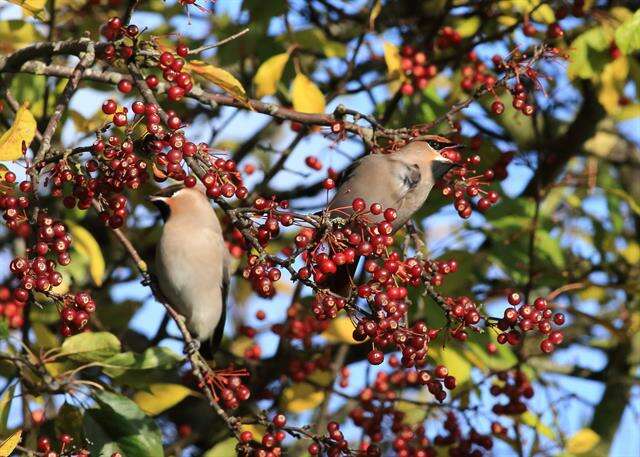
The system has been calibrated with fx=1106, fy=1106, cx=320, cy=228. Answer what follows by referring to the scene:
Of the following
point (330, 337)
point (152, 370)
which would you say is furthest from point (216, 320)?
point (152, 370)

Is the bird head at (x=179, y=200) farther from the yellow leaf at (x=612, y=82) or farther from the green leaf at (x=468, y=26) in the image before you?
the yellow leaf at (x=612, y=82)

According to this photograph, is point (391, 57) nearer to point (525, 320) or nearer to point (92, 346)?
point (92, 346)

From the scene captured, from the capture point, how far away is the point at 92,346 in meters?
3.58

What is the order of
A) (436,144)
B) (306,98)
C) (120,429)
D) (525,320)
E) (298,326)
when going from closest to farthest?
1. (525,320)
2. (120,429)
3. (436,144)
4. (306,98)
5. (298,326)

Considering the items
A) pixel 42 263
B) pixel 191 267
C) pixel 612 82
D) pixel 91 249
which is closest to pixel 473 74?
pixel 612 82

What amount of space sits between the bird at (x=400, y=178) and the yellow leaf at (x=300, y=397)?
3.70ft

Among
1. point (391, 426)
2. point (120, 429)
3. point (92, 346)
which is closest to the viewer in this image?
point (120, 429)

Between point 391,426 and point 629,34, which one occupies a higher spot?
point 629,34

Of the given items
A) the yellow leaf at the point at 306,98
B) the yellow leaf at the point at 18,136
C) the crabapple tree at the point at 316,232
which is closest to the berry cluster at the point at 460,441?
the crabapple tree at the point at 316,232

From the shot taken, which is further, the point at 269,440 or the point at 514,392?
the point at 514,392

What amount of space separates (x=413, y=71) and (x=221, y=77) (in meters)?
1.43

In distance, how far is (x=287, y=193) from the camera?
5414 mm

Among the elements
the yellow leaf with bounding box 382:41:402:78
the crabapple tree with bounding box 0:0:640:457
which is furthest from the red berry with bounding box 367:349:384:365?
the yellow leaf with bounding box 382:41:402:78

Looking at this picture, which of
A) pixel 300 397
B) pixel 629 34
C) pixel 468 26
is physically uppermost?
pixel 468 26
